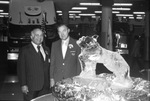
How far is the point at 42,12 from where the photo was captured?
22.7 ft

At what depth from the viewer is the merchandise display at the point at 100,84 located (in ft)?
4.74

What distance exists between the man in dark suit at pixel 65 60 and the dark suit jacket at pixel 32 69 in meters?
0.18

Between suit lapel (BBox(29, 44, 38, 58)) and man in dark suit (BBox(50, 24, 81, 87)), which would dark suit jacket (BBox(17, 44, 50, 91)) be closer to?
suit lapel (BBox(29, 44, 38, 58))

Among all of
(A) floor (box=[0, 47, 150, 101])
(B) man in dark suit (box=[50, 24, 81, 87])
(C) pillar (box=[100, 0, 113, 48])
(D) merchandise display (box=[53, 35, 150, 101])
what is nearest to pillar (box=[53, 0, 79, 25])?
(C) pillar (box=[100, 0, 113, 48])

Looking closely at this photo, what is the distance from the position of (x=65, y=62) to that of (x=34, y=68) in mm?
367

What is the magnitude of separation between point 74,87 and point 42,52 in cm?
163

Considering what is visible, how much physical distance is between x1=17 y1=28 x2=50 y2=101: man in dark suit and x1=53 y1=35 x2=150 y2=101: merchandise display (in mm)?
1432

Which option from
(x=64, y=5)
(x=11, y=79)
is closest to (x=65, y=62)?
(x=11, y=79)

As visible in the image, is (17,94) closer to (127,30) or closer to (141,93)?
(141,93)

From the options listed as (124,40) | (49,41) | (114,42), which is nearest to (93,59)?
(49,41)

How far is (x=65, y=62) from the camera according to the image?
2.86 metres

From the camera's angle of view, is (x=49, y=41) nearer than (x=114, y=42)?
Yes

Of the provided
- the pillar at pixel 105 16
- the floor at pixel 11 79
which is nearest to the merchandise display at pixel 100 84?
the floor at pixel 11 79

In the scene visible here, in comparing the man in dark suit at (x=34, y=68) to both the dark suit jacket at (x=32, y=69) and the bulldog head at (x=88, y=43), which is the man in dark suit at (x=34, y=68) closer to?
the dark suit jacket at (x=32, y=69)
